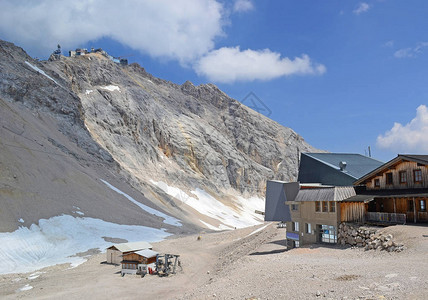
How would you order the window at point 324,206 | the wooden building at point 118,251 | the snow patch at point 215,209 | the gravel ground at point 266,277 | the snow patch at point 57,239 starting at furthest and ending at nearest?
the snow patch at point 215,209, the snow patch at point 57,239, the wooden building at point 118,251, the window at point 324,206, the gravel ground at point 266,277

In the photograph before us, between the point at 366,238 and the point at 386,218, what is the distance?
3183mm

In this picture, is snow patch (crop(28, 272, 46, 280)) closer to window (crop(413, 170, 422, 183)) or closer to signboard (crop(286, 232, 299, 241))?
signboard (crop(286, 232, 299, 241))

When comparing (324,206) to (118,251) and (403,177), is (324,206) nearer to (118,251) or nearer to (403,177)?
(403,177)

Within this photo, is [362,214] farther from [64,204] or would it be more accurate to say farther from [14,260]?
[64,204]

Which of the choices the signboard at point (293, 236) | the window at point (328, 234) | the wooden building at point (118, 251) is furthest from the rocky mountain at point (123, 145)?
the window at point (328, 234)

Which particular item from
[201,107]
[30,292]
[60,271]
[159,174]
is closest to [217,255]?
[60,271]

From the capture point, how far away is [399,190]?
86.0ft

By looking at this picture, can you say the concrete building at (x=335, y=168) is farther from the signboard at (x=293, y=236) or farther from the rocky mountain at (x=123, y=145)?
the rocky mountain at (x=123, y=145)

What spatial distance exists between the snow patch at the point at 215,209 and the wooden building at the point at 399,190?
4603 centimetres

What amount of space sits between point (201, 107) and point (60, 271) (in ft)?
371

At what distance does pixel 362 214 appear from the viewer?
994 inches

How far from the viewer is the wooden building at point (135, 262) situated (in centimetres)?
2877

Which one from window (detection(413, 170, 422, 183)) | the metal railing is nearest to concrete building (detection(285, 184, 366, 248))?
the metal railing

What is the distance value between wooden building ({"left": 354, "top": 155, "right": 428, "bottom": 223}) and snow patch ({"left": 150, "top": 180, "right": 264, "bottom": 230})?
46.0 m
